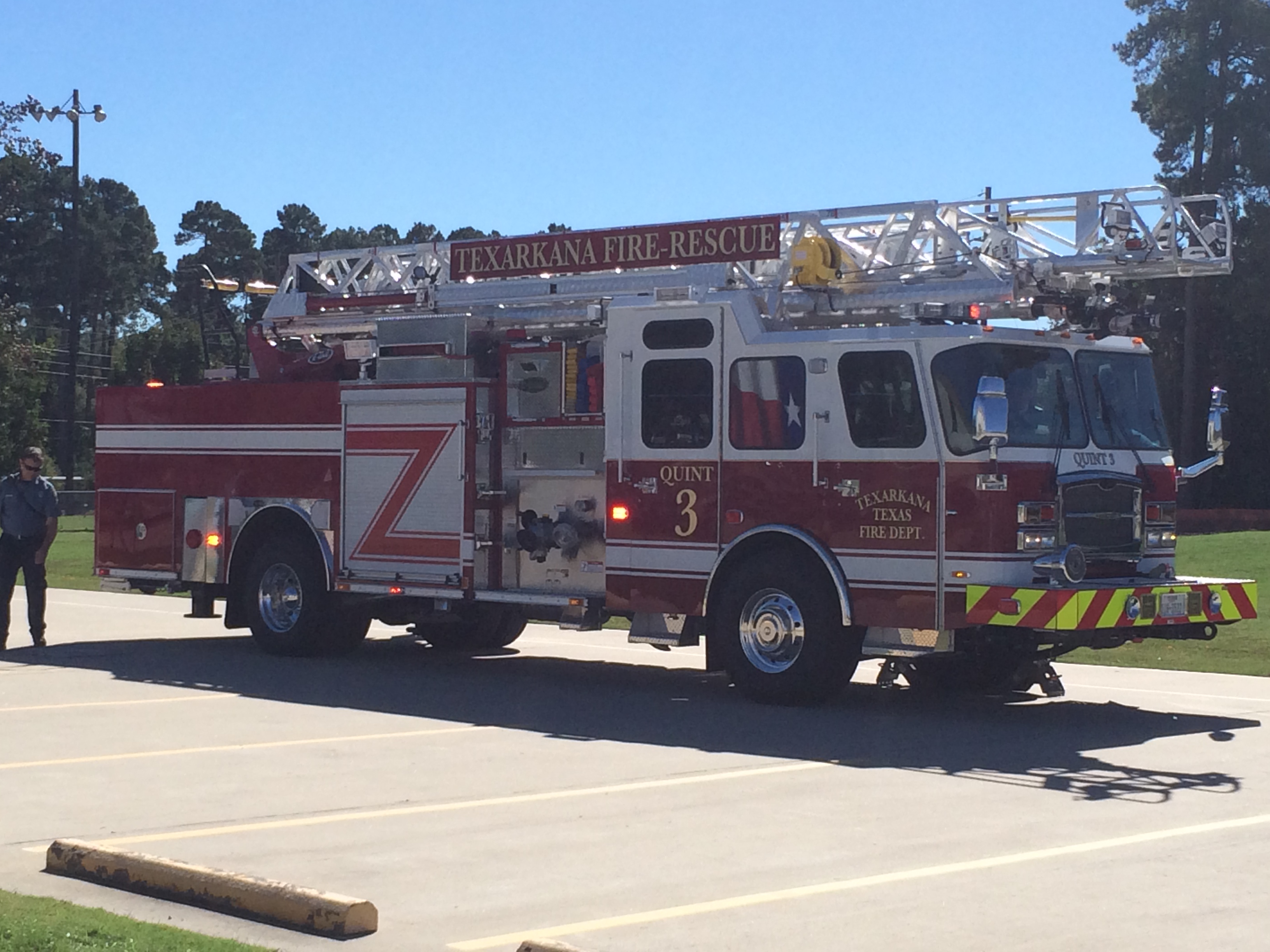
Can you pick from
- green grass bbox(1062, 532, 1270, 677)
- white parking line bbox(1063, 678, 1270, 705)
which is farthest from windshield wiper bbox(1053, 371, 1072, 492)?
green grass bbox(1062, 532, 1270, 677)

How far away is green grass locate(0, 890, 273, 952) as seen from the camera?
5.69 metres

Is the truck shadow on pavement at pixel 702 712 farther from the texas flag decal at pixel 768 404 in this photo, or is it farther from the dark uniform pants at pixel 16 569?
the texas flag decal at pixel 768 404

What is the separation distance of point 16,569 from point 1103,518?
9631 millimetres

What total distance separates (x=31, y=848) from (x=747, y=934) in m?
3.27

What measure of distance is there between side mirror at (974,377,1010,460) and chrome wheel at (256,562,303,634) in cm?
696

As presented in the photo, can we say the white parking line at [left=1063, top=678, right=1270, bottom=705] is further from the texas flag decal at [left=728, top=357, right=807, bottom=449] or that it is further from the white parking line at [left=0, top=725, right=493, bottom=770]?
the white parking line at [left=0, top=725, right=493, bottom=770]

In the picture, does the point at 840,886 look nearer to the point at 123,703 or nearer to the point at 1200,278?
the point at 123,703

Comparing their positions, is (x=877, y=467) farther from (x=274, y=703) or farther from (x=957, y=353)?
(x=274, y=703)

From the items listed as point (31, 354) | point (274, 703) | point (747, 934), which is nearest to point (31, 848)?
point (747, 934)

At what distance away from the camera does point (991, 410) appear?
10.9m

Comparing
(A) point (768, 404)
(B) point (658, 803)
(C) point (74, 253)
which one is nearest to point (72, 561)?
(C) point (74, 253)

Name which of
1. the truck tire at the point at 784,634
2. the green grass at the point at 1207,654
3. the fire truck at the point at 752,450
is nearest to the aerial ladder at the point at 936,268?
the fire truck at the point at 752,450

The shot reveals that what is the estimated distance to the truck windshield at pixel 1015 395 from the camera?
38.0 feet

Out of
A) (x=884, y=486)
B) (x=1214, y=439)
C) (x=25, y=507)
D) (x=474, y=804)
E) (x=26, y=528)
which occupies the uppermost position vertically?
(x=1214, y=439)
